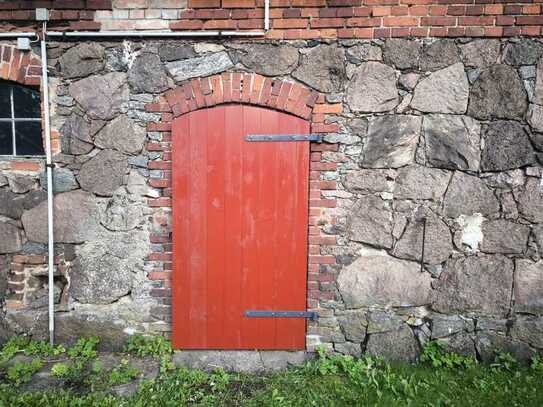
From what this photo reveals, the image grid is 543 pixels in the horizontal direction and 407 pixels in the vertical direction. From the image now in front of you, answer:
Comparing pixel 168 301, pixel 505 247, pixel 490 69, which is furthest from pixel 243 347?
pixel 490 69

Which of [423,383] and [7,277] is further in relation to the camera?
[7,277]

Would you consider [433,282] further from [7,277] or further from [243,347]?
[7,277]

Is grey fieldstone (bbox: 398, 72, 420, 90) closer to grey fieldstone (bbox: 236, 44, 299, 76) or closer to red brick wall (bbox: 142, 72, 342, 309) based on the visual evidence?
red brick wall (bbox: 142, 72, 342, 309)

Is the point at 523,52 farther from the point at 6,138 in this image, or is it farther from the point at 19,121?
the point at 6,138

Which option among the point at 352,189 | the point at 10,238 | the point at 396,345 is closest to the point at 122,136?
the point at 10,238

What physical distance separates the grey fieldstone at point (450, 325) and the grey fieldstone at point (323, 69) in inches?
83.4

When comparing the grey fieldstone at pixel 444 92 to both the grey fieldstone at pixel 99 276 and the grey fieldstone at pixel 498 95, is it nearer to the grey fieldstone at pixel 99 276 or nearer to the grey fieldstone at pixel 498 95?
the grey fieldstone at pixel 498 95

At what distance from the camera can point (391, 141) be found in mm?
2740

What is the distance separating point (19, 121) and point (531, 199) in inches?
173

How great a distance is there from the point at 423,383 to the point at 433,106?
2184mm

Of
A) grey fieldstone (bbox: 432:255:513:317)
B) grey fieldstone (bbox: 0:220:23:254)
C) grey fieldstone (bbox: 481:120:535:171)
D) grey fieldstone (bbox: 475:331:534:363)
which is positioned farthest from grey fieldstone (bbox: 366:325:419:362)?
grey fieldstone (bbox: 0:220:23:254)

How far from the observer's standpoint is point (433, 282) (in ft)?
9.34

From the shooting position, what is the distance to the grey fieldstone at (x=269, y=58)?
271 centimetres

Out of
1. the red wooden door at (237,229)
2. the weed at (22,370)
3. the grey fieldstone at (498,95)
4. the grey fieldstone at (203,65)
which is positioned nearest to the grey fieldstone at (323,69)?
the red wooden door at (237,229)
